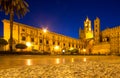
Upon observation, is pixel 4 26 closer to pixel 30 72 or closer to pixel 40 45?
pixel 40 45

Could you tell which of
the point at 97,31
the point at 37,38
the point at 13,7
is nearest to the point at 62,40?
the point at 37,38

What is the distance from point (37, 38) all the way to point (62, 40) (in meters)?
15.1

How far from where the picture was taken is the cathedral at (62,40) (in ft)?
161

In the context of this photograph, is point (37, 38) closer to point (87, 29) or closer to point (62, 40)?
point (62, 40)

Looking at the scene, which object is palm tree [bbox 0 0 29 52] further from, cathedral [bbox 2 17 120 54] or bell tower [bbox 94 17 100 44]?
bell tower [bbox 94 17 100 44]

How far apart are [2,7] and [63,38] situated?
45.4 meters

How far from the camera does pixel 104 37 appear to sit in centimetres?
9050

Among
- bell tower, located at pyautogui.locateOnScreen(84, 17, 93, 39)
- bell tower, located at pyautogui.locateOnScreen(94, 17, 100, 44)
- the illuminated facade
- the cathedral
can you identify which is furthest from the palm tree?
bell tower, located at pyautogui.locateOnScreen(84, 17, 93, 39)

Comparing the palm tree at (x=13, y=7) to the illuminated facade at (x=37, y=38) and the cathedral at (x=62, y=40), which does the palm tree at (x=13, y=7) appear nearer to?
the cathedral at (x=62, y=40)

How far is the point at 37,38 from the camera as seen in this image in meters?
57.2

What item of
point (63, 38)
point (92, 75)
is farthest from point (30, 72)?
point (63, 38)

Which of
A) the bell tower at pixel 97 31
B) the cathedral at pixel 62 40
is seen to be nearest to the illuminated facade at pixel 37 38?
the cathedral at pixel 62 40

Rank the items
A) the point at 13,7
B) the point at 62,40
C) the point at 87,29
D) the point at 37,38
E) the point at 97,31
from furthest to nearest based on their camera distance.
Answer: the point at 87,29, the point at 97,31, the point at 62,40, the point at 37,38, the point at 13,7

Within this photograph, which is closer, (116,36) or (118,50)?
(118,50)
